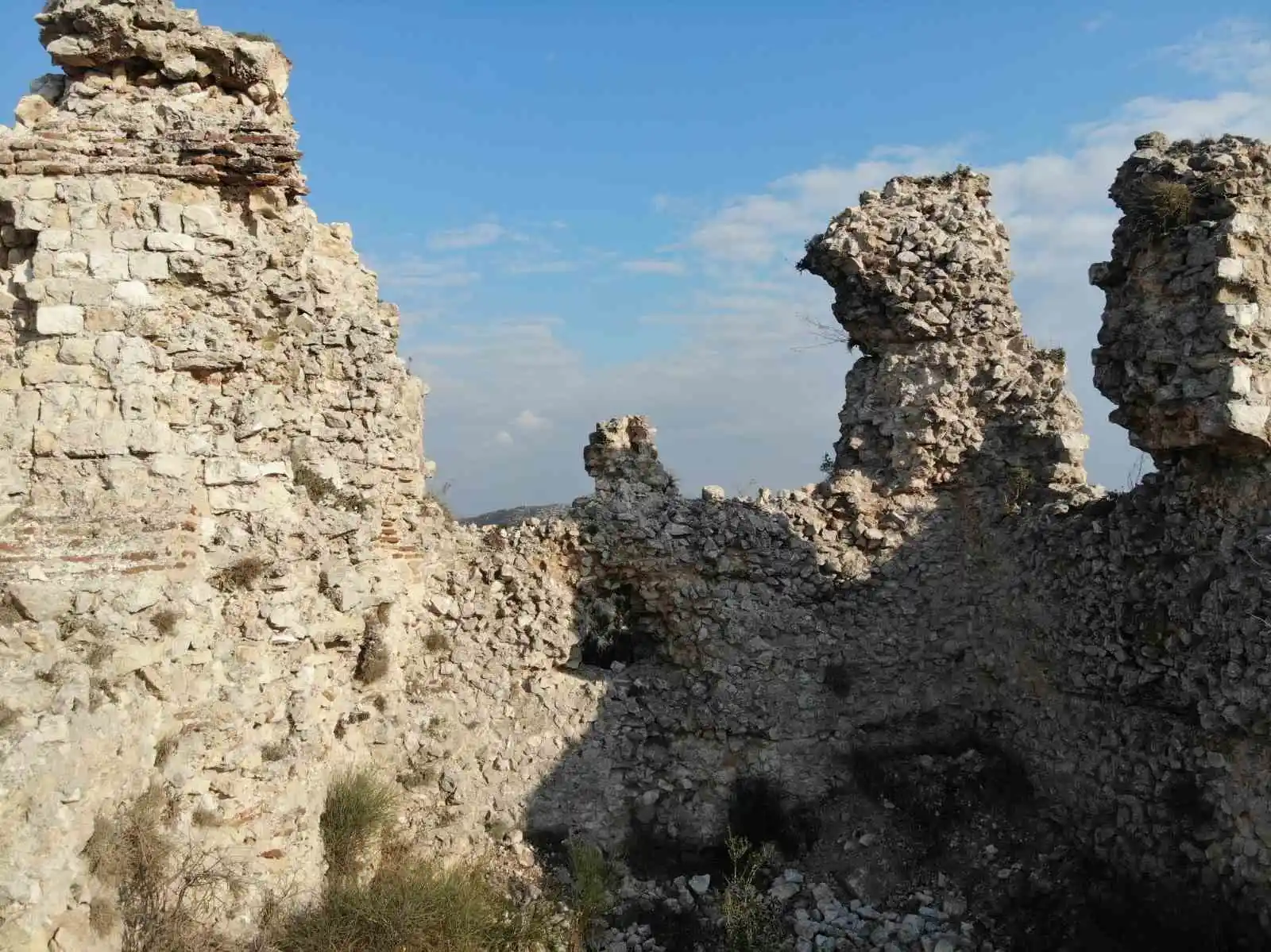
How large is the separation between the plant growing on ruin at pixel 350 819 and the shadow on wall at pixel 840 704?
1.53 metres

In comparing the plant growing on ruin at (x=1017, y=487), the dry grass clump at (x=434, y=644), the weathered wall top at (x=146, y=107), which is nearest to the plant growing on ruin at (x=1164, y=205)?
the plant growing on ruin at (x=1017, y=487)

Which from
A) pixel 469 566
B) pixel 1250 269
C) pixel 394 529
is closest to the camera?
pixel 1250 269

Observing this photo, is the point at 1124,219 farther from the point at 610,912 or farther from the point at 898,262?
the point at 610,912

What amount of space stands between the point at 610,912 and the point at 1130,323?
606 cm

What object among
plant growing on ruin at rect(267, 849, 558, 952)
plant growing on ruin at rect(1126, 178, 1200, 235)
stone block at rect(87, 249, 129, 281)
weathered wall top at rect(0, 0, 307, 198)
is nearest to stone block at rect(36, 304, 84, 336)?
stone block at rect(87, 249, 129, 281)

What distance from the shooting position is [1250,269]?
6.98m

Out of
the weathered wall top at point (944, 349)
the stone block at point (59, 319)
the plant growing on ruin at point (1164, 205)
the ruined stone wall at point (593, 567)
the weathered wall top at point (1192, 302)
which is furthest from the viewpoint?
the weathered wall top at point (944, 349)

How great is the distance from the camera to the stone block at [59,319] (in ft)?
19.0

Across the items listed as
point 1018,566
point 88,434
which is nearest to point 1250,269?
point 1018,566

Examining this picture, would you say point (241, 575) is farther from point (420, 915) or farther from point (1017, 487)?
point (1017, 487)

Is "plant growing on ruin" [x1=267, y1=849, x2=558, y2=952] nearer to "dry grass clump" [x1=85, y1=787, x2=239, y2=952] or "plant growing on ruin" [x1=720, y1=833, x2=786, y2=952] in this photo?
"dry grass clump" [x1=85, y1=787, x2=239, y2=952]

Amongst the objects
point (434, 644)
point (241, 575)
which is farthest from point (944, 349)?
point (241, 575)

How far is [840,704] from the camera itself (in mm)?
9234

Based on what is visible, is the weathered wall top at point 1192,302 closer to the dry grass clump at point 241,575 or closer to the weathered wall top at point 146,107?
the weathered wall top at point 146,107
